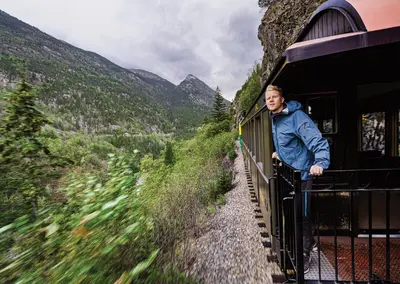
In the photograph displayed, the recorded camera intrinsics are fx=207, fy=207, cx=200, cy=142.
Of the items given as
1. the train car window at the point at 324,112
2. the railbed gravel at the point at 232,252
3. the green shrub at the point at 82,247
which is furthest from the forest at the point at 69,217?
the train car window at the point at 324,112

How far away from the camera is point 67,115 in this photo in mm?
78250

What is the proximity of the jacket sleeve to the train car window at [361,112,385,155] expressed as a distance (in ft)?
8.83

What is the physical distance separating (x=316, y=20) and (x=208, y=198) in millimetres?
6746

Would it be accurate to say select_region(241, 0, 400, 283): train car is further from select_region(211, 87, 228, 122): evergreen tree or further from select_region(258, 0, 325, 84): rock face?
select_region(211, 87, 228, 122): evergreen tree

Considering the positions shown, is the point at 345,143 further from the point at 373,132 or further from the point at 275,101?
the point at 275,101

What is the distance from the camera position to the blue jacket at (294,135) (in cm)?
209

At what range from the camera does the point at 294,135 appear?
221cm

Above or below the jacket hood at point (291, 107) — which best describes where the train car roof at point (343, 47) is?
above

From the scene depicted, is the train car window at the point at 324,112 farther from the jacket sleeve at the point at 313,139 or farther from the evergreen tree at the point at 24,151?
the evergreen tree at the point at 24,151

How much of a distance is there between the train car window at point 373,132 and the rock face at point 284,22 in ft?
30.7

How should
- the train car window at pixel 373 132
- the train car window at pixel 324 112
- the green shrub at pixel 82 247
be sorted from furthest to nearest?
the train car window at pixel 373 132 → the train car window at pixel 324 112 → the green shrub at pixel 82 247

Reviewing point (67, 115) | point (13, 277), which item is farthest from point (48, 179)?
point (67, 115)

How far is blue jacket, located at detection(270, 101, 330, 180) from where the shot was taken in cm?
209

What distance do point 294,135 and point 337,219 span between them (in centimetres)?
211
